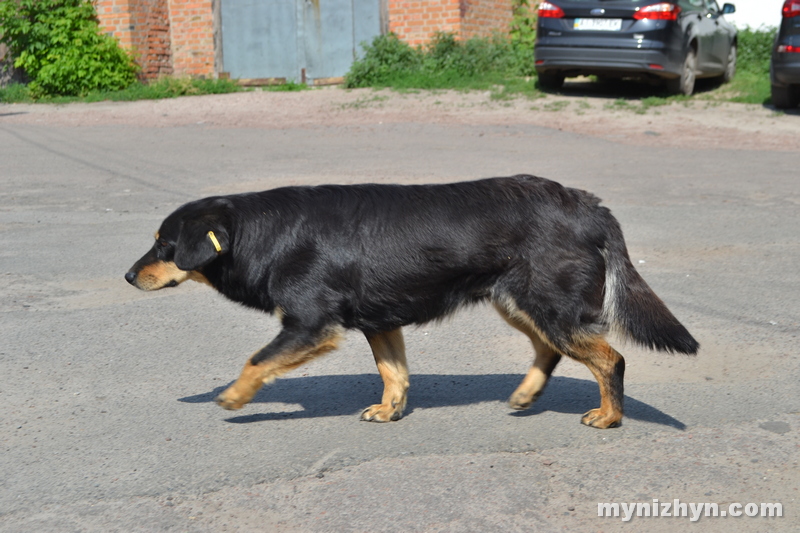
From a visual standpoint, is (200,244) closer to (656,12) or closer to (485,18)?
(656,12)

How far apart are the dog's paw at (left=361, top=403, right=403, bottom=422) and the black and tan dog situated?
15.2 inches

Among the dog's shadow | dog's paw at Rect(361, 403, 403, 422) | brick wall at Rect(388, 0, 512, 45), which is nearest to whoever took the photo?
dog's paw at Rect(361, 403, 403, 422)

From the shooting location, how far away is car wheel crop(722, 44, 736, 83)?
17.2 metres

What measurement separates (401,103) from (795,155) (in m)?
6.78

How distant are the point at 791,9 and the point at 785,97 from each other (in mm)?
1467

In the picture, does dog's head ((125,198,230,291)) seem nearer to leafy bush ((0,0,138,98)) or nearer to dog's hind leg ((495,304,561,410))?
dog's hind leg ((495,304,561,410))

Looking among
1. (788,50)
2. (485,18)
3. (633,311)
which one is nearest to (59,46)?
(485,18)

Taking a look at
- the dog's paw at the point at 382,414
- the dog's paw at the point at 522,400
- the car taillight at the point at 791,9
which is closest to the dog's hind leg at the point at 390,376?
the dog's paw at the point at 382,414

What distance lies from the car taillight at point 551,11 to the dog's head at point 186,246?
1164 cm

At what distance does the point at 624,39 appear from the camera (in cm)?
1441

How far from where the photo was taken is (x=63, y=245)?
790cm

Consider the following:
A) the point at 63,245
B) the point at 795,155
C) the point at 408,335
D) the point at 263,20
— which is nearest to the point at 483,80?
the point at 263,20

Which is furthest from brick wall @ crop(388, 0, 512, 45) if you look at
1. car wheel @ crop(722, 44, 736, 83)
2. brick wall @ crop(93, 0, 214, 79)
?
car wheel @ crop(722, 44, 736, 83)

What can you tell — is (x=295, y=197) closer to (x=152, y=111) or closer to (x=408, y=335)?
(x=408, y=335)
